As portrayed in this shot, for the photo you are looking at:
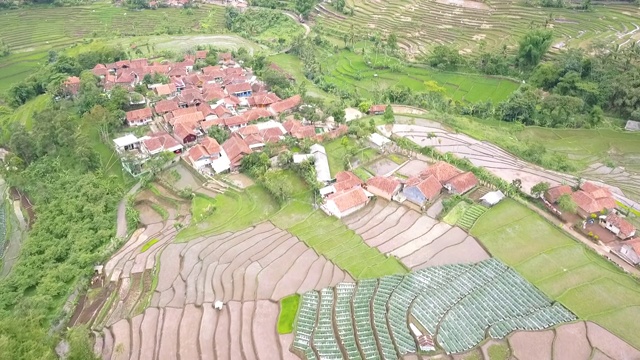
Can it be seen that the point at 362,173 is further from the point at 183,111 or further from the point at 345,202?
the point at 183,111

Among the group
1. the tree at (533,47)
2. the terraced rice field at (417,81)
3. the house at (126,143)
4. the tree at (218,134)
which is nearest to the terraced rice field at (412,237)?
the tree at (218,134)

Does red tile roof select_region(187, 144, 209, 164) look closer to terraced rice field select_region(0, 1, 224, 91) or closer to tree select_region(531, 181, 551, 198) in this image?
tree select_region(531, 181, 551, 198)

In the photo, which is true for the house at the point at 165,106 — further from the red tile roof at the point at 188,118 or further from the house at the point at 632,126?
the house at the point at 632,126

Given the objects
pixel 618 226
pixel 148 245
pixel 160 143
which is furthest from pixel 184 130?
pixel 618 226

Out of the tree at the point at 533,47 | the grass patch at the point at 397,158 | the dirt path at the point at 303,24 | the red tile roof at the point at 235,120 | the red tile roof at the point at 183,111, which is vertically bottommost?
the dirt path at the point at 303,24

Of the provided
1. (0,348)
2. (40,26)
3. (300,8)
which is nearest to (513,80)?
(300,8)
